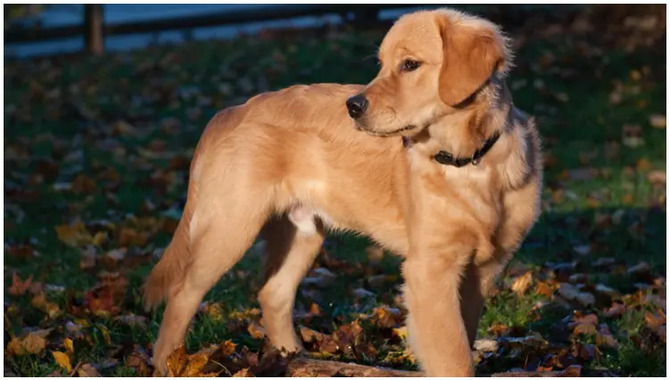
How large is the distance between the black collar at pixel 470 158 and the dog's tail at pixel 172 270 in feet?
4.23

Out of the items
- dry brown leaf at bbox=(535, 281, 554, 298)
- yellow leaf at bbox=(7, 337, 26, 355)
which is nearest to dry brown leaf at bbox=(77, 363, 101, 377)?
yellow leaf at bbox=(7, 337, 26, 355)

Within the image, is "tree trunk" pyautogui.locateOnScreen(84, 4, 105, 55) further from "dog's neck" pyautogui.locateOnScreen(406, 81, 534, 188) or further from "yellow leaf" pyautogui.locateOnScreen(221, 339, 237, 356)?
"dog's neck" pyautogui.locateOnScreen(406, 81, 534, 188)

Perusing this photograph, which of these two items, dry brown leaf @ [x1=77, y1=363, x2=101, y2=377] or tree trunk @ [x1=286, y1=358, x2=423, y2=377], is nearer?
tree trunk @ [x1=286, y1=358, x2=423, y2=377]

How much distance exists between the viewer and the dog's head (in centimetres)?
411

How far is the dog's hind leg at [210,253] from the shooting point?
15.3ft

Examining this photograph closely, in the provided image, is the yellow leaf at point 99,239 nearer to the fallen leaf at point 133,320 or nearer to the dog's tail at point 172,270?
the fallen leaf at point 133,320

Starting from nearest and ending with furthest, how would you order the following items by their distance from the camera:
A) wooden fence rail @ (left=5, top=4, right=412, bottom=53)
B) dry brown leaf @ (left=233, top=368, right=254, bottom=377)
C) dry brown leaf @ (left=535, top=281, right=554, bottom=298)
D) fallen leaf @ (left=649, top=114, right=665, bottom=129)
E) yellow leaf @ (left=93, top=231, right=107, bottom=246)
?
dry brown leaf @ (left=233, top=368, right=254, bottom=377) → dry brown leaf @ (left=535, top=281, right=554, bottom=298) → yellow leaf @ (left=93, top=231, right=107, bottom=246) → fallen leaf @ (left=649, top=114, right=665, bottom=129) → wooden fence rail @ (left=5, top=4, right=412, bottom=53)

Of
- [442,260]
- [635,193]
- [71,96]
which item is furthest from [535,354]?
[71,96]

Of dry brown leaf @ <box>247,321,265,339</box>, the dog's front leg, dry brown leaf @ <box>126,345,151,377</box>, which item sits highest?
the dog's front leg

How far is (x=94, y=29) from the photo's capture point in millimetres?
14945

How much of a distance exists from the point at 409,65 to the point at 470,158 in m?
0.46

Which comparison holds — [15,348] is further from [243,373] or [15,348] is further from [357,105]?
[357,105]

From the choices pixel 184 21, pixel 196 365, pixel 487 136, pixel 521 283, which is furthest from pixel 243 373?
pixel 184 21

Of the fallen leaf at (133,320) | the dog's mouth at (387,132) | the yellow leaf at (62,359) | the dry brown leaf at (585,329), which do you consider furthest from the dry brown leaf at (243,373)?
the dry brown leaf at (585,329)
